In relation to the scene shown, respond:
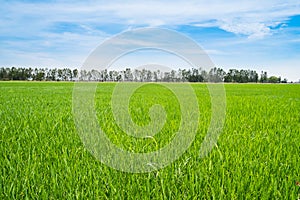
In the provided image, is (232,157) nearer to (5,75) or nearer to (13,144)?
(13,144)

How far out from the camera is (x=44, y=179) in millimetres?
2109

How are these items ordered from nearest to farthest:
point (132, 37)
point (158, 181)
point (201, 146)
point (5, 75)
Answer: point (158, 181) < point (201, 146) < point (132, 37) < point (5, 75)

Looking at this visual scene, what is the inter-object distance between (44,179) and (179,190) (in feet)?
3.05

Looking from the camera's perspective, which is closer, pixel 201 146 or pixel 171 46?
pixel 201 146

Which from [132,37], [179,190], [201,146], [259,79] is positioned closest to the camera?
[179,190]

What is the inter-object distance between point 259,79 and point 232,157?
4288 inches

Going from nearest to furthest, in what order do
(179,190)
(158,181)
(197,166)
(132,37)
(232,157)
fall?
(179,190), (158,181), (197,166), (232,157), (132,37)

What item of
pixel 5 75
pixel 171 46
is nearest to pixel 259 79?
pixel 5 75

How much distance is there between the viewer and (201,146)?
9.89ft

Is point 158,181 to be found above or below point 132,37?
below

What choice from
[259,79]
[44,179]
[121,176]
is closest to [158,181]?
[121,176]

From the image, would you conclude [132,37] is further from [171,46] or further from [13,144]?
[13,144]

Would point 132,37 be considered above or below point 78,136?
above

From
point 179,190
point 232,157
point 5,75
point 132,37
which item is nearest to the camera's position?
point 179,190
